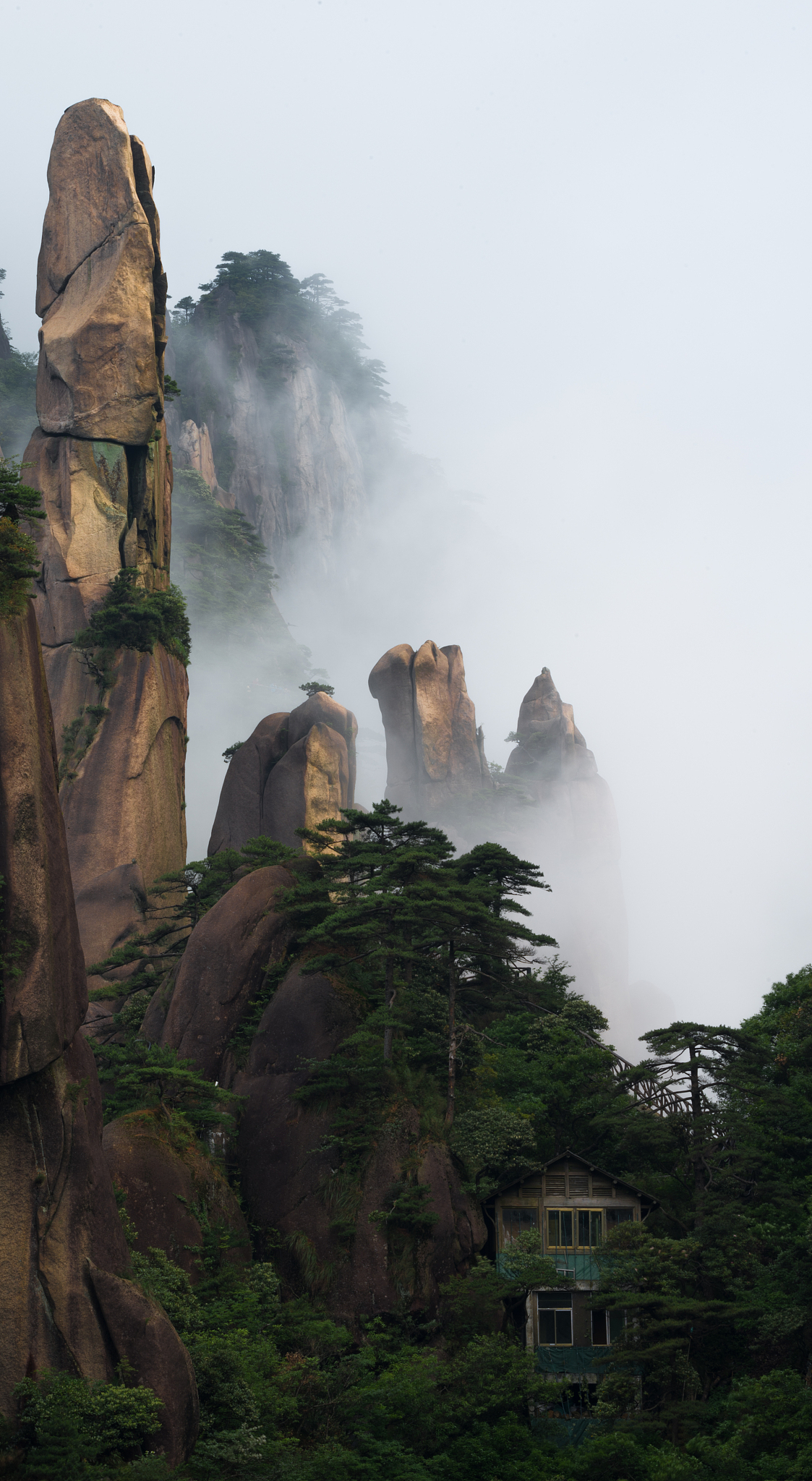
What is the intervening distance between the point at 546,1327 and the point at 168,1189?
8048 millimetres

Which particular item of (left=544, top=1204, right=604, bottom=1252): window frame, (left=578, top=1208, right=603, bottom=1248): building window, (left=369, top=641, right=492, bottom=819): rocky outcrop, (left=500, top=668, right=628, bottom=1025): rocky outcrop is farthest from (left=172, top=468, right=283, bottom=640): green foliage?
(left=578, top=1208, right=603, bottom=1248): building window

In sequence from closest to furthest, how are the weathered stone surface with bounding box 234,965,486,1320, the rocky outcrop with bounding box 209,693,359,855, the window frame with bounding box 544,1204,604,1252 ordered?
the weathered stone surface with bounding box 234,965,486,1320 < the window frame with bounding box 544,1204,604,1252 < the rocky outcrop with bounding box 209,693,359,855

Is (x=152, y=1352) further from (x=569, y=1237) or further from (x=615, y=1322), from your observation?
(x=615, y=1322)

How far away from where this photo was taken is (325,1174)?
27.5 metres

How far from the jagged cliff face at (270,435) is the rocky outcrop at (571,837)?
958 inches

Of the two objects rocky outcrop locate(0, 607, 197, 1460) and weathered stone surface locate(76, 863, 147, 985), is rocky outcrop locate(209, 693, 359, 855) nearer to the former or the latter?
weathered stone surface locate(76, 863, 147, 985)

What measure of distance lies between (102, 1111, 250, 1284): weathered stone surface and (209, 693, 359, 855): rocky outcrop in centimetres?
1912

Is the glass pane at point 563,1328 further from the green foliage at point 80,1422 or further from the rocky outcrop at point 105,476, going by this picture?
the rocky outcrop at point 105,476

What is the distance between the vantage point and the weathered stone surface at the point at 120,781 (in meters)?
40.0

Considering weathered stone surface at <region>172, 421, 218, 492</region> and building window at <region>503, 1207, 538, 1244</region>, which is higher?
weathered stone surface at <region>172, 421, 218, 492</region>

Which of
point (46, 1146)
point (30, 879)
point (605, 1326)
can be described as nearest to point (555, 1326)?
point (605, 1326)

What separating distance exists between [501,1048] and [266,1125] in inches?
243

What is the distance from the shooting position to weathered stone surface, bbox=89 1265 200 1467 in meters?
19.1

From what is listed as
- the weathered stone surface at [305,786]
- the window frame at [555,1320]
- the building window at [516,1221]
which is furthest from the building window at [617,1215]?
the weathered stone surface at [305,786]
